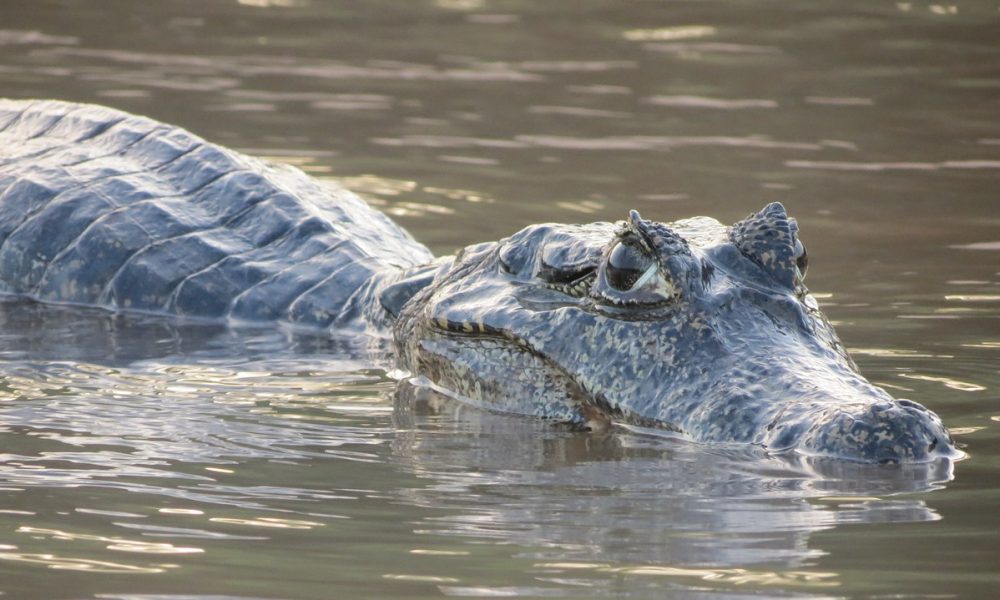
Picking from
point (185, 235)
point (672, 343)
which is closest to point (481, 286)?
point (672, 343)

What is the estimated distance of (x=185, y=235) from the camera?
Result: 8094 millimetres

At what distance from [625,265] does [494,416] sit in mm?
734

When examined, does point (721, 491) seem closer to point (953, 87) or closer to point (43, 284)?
point (43, 284)

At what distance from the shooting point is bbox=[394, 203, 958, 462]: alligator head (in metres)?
4.94

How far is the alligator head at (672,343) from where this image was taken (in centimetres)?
494

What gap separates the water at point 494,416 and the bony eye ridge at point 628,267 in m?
0.53

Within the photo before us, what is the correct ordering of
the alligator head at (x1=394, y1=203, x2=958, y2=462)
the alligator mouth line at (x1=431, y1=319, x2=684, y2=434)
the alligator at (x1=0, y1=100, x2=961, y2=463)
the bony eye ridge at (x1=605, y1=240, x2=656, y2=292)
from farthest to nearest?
the bony eye ridge at (x1=605, y1=240, x2=656, y2=292) < the alligator mouth line at (x1=431, y1=319, x2=684, y2=434) < the alligator at (x1=0, y1=100, x2=961, y2=463) < the alligator head at (x1=394, y1=203, x2=958, y2=462)

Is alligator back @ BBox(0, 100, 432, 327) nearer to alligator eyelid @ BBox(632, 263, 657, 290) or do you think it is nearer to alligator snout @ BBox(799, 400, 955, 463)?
alligator eyelid @ BBox(632, 263, 657, 290)

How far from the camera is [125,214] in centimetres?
819

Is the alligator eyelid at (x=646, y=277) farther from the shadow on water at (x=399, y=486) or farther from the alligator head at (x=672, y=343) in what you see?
the shadow on water at (x=399, y=486)

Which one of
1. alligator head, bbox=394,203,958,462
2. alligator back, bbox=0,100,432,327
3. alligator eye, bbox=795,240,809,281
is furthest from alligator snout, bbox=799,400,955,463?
alligator back, bbox=0,100,432,327

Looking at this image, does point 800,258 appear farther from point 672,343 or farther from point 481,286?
point 481,286

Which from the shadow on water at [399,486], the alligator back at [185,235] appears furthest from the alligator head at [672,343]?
the alligator back at [185,235]

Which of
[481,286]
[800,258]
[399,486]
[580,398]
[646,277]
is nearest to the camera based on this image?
[399,486]
